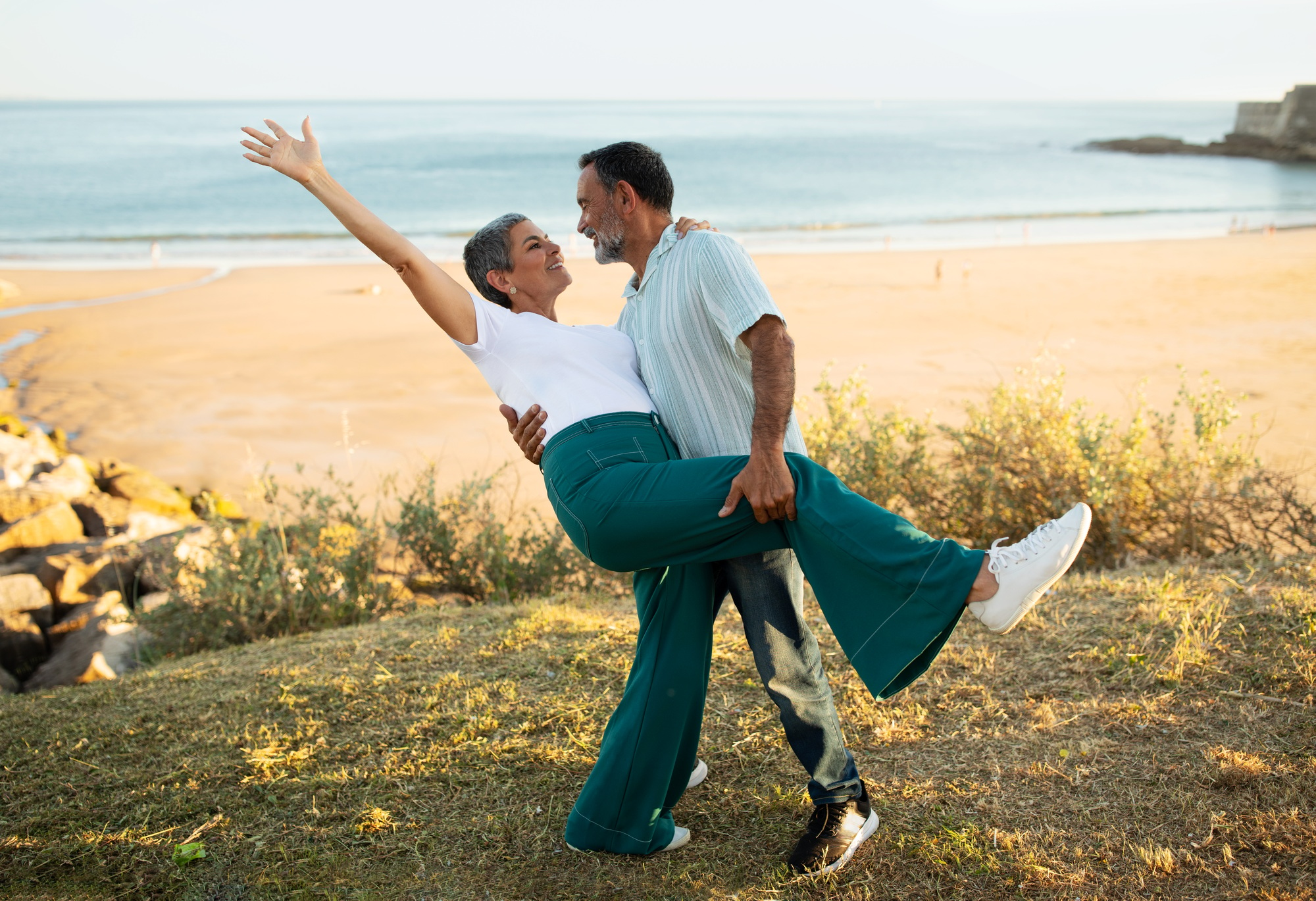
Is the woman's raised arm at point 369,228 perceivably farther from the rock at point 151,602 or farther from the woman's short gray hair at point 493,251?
the rock at point 151,602

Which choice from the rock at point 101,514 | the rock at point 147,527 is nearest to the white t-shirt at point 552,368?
the rock at point 147,527

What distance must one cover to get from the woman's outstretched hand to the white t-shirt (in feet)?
1.87

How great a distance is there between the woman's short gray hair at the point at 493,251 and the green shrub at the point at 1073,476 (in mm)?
3539

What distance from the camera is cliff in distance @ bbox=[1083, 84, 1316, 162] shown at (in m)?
59.3

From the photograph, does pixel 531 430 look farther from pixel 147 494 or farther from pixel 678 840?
pixel 147 494

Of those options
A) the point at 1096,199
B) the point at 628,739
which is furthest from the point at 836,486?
the point at 1096,199

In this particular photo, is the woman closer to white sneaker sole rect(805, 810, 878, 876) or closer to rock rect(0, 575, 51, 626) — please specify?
white sneaker sole rect(805, 810, 878, 876)

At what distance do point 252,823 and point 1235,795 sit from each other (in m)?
3.07

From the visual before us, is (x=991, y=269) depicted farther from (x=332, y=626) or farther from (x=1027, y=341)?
(x=332, y=626)

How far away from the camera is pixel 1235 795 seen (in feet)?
9.16

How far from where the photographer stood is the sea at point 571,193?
2881cm

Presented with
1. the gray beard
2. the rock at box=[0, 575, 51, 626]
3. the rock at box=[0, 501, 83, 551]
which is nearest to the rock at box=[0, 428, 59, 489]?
the rock at box=[0, 501, 83, 551]

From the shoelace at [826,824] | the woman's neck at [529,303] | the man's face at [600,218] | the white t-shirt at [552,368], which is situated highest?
the man's face at [600,218]

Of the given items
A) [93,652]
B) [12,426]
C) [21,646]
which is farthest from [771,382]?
[12,426]
